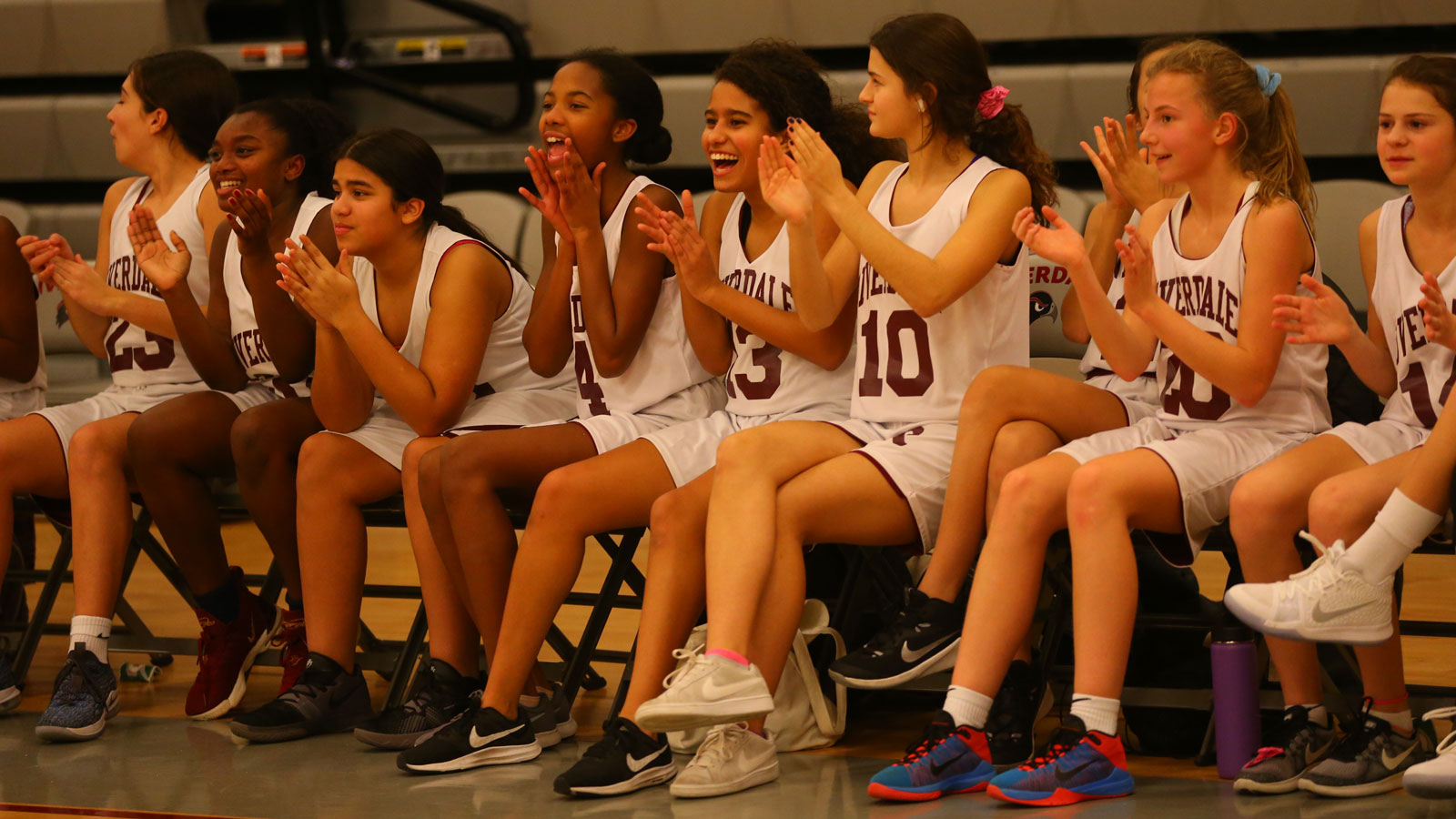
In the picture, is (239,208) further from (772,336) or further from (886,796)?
(886,796)

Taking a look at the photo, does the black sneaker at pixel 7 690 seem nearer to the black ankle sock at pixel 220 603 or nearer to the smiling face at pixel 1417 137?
the black ankle sock at pixel 220 603

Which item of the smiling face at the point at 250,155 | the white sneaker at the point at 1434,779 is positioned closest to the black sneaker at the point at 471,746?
the smiling face at the point at 250,155

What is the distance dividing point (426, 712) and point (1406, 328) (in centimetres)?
187

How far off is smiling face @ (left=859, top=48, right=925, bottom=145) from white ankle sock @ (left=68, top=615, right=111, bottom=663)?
1.88m

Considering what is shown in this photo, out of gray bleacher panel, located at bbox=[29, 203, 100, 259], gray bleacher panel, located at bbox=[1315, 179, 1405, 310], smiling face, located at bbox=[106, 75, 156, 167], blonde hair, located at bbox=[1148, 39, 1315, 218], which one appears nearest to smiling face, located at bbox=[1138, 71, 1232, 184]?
blonde hair, located at bbox=[1148, 39, 1315, 218]

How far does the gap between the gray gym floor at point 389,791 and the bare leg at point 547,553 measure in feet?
0.59

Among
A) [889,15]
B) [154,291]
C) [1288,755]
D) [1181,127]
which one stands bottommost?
[1288,755]

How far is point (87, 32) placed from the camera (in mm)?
6660

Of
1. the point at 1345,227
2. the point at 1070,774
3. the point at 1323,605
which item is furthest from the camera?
the point at 1345,227

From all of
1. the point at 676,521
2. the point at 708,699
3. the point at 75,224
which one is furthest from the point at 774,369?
the point at 75,224

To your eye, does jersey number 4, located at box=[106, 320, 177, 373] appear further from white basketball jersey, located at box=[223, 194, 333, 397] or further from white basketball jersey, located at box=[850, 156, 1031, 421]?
white basketball jersey, located at box=[850, 156, 1031, 421]

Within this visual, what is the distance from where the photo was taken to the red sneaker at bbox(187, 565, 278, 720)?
11.2 ft

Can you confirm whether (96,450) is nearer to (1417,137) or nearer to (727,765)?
(727,765)

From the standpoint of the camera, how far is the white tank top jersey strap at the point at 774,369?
309 centimetres
